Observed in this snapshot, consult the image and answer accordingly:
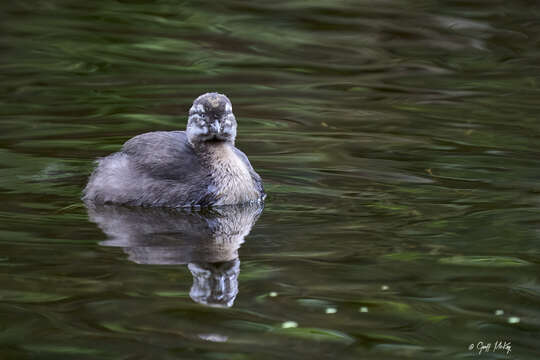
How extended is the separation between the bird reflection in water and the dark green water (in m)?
0.03

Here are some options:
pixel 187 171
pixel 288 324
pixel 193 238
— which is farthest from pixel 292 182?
pixel 288 324

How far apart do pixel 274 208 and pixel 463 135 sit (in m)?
3.25

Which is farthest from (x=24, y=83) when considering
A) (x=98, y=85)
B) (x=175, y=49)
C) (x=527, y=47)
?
(x=527, y=47)

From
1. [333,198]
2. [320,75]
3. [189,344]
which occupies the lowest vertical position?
[189,344]

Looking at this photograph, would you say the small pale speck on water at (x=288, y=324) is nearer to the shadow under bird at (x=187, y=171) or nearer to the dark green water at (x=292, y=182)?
the dark green water at (x=292, y=182)

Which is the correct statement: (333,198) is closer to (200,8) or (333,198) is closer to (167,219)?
(167,219)

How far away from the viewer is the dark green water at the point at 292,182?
17.7 feet

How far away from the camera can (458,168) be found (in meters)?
9.15

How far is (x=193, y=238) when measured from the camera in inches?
278

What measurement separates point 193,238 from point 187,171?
116 cm

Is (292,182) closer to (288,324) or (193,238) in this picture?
(193,238)

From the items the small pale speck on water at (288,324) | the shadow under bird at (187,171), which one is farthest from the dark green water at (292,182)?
the shadow under bird at (187,171)

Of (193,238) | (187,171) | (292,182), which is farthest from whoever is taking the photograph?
(292,182)

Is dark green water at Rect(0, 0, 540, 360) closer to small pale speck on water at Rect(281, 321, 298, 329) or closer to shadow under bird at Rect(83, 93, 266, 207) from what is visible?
small pale speck on water at Rect(281, 321, 298, 329)
